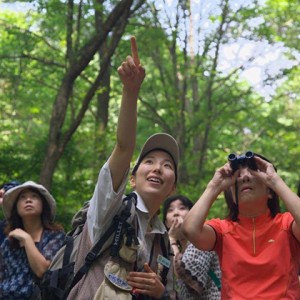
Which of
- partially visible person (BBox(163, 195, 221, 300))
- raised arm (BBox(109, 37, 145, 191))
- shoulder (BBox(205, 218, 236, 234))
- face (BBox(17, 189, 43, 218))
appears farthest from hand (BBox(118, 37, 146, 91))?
face (BBox(17, 189, 43, 218))

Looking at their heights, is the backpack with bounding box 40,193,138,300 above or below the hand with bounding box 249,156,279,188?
below

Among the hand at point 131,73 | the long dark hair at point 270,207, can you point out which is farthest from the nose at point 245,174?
the hand at point 131,73

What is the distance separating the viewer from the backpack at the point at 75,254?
293 cm

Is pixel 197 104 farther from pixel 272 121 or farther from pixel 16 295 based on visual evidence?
pixel 16 295

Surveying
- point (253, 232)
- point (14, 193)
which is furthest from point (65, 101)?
point (253, 232)

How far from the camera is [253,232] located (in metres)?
3.21

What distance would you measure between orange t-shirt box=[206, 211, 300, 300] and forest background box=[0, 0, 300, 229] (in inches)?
166

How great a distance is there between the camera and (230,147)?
14359mm

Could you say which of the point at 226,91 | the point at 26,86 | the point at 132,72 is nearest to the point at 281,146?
the point at 226,91

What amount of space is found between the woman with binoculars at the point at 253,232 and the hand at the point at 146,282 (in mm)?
315

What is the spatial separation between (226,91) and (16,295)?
31.3ft

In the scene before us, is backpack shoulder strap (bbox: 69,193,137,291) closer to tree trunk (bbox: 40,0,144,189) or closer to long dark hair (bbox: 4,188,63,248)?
long dark hair (bbox: 4,188,63,248)

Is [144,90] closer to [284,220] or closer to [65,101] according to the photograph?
[65,101]

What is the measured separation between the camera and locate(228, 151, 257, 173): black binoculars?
10.6 ft
